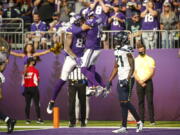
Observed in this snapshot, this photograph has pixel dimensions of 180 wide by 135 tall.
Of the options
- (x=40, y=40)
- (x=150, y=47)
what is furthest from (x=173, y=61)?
(x=40, y=40)

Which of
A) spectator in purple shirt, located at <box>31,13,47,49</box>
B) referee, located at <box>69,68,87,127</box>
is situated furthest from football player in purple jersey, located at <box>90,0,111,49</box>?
referee, located at <box>69,68,87,127</box>

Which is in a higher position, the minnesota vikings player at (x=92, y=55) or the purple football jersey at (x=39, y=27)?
the purple football jersey at (x=39, y=27)

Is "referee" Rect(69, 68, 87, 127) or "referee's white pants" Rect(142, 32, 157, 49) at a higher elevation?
"referee's white pants" Rect(142, 32, 157, 49)

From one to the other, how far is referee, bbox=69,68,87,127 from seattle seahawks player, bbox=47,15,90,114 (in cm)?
18

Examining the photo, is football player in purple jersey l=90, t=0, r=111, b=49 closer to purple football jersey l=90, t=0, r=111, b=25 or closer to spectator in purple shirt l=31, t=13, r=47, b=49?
purple football jersey l=90, t=0, r=111, b=25

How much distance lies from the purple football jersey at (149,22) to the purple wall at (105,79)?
0.79m

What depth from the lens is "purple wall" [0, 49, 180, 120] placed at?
2167 cm

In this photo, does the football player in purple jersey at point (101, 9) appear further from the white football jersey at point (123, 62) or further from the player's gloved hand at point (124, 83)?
the player's gloved hand at point (124, 83)

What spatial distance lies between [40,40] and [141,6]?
3.48m

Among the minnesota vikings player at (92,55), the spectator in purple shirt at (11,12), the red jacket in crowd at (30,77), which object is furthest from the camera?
the spectator in purple shirt at (11,12)

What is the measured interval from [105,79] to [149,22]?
2.30m

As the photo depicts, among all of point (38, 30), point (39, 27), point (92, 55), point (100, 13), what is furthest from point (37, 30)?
point (92, 55)

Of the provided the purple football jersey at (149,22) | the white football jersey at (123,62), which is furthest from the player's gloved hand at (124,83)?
the purple football jersey at (149,22)

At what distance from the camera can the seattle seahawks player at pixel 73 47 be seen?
18.4 metres
